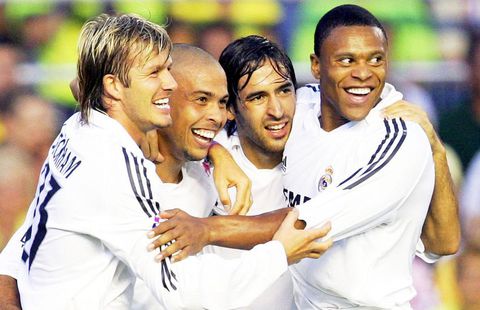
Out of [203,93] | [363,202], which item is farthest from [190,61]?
[363,202]

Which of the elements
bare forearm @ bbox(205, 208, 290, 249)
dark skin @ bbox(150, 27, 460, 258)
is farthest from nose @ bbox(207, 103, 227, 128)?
bare forearm @ bbox(205, 208, 290, 249)

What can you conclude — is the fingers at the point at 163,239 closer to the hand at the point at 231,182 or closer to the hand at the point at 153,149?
the hand at the point at 231,182

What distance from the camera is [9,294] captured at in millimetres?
5168

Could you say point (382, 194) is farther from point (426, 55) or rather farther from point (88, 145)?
point (426, 55)

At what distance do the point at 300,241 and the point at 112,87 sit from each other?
1006mm

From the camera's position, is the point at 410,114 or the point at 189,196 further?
the point at 189,196

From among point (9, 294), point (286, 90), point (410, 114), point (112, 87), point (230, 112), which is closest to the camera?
point (112, 87)

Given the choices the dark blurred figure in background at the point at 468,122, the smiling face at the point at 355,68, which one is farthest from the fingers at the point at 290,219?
the dark blurred figure in background at the point at 468,122

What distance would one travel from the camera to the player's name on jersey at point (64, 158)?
4635mm

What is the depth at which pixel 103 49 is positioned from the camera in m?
4.81

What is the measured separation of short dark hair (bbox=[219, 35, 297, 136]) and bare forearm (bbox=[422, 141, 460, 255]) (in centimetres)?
91

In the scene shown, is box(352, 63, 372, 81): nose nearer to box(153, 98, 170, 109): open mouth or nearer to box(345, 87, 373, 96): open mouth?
box(345, 87, 373, 96): open mouth

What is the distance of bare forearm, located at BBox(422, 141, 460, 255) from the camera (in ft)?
18.0

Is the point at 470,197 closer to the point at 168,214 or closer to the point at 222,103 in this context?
the point at 222,103
